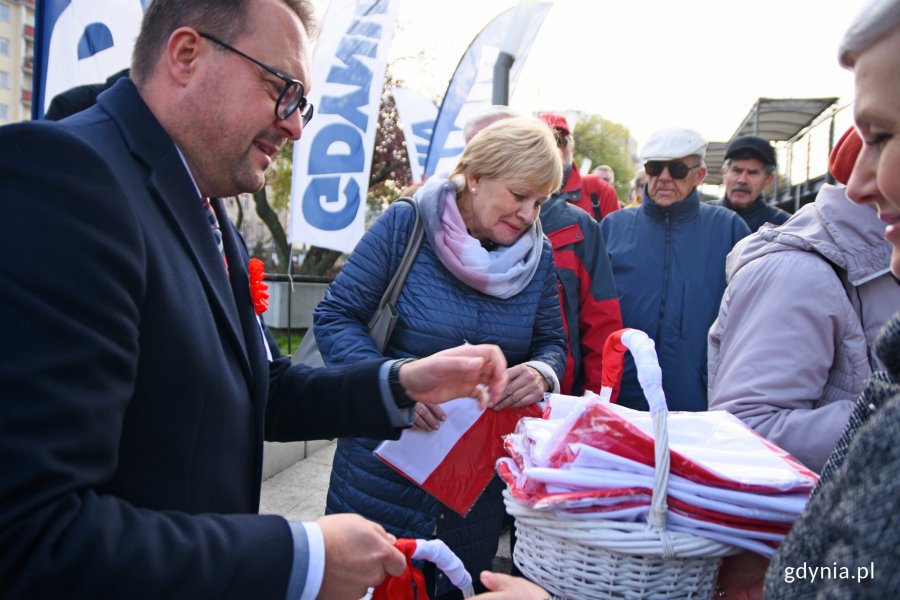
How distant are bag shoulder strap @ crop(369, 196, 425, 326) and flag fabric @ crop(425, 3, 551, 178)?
4.53 meters

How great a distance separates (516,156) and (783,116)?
34.2 feet

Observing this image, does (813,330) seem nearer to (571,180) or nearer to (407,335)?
(407,335)

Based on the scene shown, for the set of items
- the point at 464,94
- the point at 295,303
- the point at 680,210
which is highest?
the point at 464,94

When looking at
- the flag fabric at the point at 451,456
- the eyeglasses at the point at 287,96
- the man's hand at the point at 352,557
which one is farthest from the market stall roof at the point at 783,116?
the man's hand at the point at 352,557

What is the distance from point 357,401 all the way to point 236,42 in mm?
923

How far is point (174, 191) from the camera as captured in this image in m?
1.30

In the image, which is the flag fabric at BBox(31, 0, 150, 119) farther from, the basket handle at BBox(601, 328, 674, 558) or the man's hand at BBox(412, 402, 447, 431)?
the basket handle at BBox(601, 328, 674, 558)

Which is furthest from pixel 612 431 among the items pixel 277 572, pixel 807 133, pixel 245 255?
pixel 807 133

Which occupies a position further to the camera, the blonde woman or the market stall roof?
the market stall roof

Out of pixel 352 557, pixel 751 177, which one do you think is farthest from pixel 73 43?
pixel 751 177

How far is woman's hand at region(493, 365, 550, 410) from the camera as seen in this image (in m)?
2.19

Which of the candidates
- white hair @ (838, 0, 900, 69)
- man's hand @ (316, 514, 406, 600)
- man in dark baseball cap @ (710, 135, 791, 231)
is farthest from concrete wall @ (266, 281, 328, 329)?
white hair @ (838, 0, 900, 69)

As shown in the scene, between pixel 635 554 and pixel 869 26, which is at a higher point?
pixel 869 26

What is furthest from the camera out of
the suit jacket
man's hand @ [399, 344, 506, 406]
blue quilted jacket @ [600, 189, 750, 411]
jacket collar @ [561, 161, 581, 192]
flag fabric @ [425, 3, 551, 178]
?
flag fabric @ [425, 3, 551, 178]
